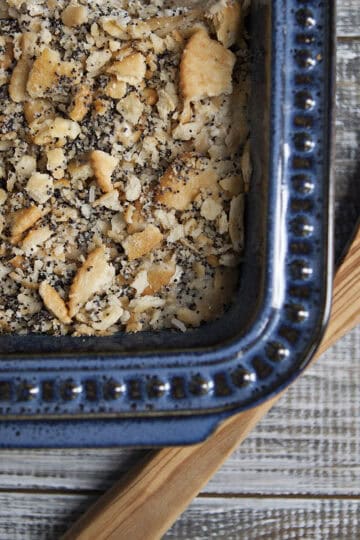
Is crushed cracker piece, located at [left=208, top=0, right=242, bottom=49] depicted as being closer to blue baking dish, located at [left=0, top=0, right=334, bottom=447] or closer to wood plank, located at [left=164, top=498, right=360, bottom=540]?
blue baking dish, located at [left=0, top=0, right=334, bottom=447]

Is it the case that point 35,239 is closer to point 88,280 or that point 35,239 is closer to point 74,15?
point 88,280

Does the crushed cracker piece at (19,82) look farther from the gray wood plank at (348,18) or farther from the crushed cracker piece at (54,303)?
the gray wood plank at (348,18)

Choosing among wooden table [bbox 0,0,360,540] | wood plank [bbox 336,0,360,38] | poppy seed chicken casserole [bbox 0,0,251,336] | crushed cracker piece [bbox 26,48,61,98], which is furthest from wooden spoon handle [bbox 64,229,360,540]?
crushed cracker piece [bbox 26,48,61,98]

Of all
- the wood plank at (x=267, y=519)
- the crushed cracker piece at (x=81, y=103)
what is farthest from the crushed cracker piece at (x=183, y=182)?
the wood plank at (x=267, y=519)

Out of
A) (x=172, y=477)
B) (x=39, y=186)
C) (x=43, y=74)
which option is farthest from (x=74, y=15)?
(x=172, y=477)

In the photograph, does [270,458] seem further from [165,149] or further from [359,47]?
[359,47]
